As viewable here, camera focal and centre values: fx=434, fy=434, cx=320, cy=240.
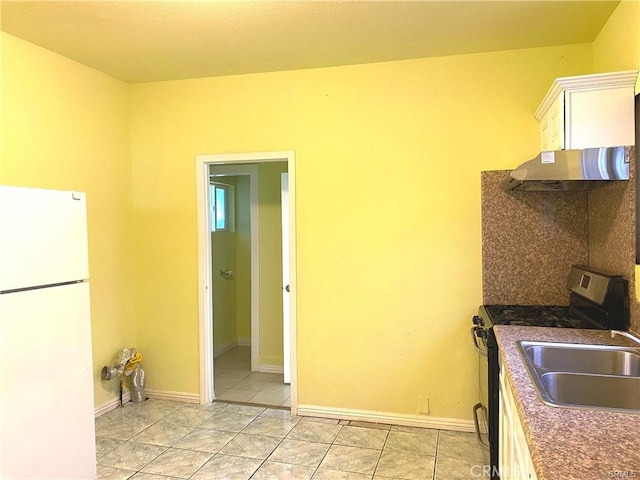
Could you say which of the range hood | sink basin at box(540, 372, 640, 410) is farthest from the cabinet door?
sink basin at box(540, 372, 640, 410)

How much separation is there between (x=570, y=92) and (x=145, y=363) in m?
3.60

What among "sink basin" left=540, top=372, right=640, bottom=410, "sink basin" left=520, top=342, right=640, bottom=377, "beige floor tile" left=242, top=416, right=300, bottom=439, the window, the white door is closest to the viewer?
"sink basin" left=540, top=372, right=640, bottom=410

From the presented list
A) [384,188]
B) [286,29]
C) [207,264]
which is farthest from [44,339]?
[384,188]

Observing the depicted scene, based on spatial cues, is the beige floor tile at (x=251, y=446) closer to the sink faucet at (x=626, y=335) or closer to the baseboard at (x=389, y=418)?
the baseboard at (x=389, y=418)

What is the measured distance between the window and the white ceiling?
1.94 m

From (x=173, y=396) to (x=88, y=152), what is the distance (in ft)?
6.73

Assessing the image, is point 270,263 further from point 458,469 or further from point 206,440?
point 458,469

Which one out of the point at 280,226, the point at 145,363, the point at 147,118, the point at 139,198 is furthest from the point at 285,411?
the point at 147,118

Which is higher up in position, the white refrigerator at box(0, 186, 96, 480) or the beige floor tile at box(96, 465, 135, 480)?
the white refrigerator at box(0, 186, 96, 480)

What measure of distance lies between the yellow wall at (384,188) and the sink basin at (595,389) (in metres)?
1.36

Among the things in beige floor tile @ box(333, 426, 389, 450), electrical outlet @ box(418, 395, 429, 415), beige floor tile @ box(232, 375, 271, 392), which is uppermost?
electrical outlet @ box(418, 395, 429, 415)

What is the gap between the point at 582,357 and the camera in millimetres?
1857

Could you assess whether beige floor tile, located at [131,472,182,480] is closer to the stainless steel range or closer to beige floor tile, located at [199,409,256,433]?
beige floor tile, located at [199,409,256,433]

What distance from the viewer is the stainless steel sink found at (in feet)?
5.22
